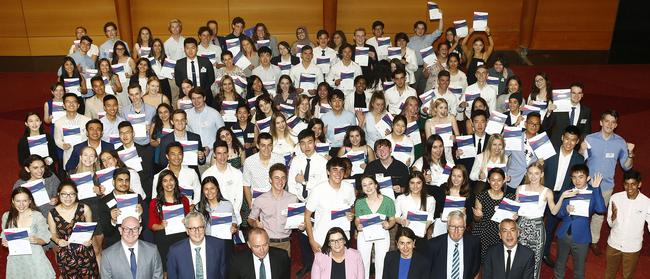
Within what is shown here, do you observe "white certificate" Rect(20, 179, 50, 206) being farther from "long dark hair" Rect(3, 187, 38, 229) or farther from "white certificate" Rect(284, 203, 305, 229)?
"white certificate" Rect(284, 203, 305, 229)

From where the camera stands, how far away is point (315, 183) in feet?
24.3

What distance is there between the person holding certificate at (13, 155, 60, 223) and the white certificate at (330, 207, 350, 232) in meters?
2.72

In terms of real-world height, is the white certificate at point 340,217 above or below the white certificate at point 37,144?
below

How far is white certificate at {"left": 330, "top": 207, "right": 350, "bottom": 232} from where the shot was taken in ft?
21.4

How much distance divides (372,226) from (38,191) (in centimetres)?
327

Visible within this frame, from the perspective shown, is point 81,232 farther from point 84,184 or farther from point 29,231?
point 84,184

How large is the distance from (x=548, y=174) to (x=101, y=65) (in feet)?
20.9

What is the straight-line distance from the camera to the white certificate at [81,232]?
6146 mm

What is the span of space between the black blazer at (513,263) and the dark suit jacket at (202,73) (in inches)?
219

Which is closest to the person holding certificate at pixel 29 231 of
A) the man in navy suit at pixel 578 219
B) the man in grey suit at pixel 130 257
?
the man in grey suit at pixel 130 257

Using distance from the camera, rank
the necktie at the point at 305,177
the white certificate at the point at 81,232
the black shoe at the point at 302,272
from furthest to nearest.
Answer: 1. the black shoe at the point at 302,272
2. the necktie at the point at 305,177
3. the white certificate at the point at 81,232

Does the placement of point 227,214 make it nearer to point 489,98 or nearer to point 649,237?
point 489,98

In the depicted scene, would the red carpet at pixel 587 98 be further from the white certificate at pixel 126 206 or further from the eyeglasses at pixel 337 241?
the eyeglasses at pixel 337 241

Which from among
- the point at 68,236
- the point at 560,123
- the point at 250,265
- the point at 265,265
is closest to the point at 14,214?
the point at 68,236
